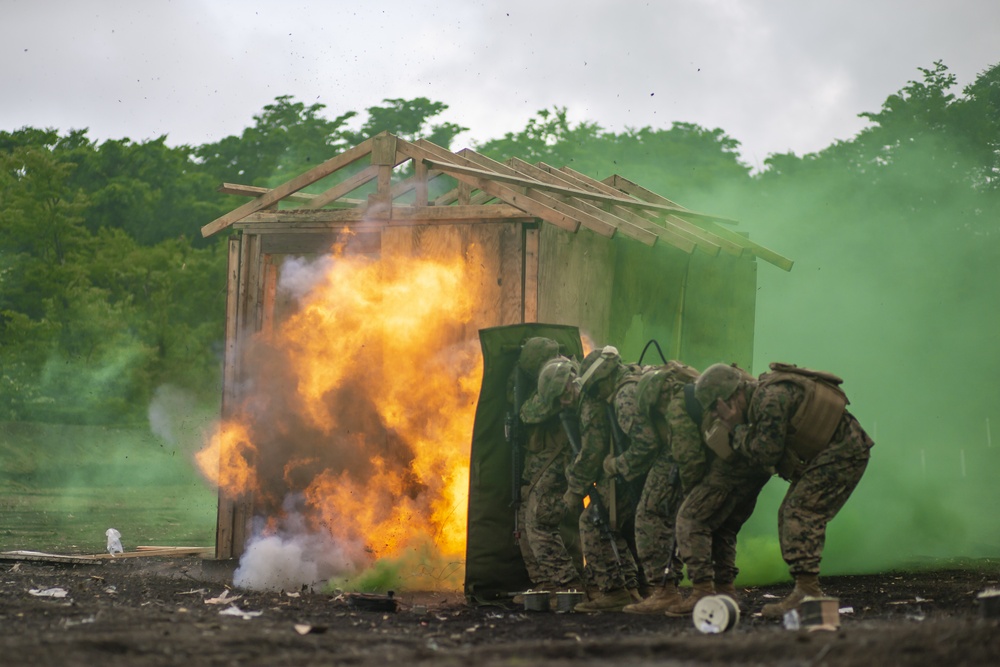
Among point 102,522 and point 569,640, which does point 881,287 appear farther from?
point 569,640

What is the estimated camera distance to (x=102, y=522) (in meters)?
20.0

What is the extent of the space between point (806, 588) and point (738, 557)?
12.3ft

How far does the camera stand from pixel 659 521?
9.44 m

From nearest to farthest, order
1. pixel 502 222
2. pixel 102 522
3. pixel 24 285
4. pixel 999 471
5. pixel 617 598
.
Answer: pixel 617 598 → pixel 502 222 → pixel 102 522 → pixel 999 471 → pixel 24 285

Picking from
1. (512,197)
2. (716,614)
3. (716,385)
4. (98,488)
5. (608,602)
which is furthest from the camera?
(98,488)

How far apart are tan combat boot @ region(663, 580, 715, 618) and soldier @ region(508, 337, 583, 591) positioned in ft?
3.70

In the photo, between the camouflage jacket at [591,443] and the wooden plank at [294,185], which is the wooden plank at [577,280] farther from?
the wooden plank at [294,185]

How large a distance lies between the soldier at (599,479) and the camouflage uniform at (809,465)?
121 cm

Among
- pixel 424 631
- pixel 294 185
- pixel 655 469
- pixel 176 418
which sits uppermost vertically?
pixel 294 185

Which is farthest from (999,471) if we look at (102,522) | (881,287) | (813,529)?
(813,529)

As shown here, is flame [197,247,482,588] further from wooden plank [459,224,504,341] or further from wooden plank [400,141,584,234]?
wooden plank [400,141,584,234]

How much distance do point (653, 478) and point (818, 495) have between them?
4.25ft

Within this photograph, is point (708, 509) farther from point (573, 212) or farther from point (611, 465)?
point (573, 212)

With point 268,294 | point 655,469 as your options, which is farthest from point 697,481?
point 268,294
